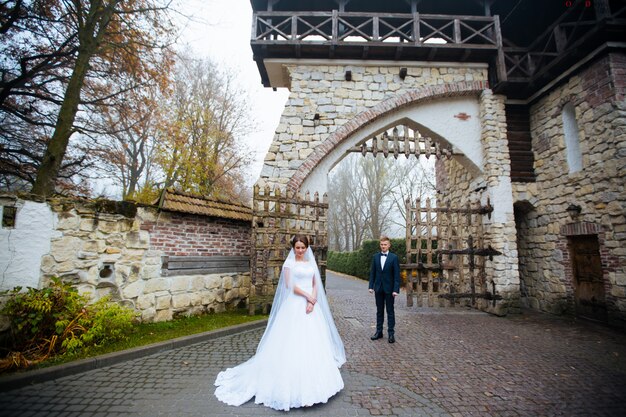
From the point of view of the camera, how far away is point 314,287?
3.63 m

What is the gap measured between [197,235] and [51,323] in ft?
8.83

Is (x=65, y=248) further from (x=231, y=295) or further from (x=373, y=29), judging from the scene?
(x=373, y=29)

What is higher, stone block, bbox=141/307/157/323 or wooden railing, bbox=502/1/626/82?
wooden railing, bbox=502/1/626/82

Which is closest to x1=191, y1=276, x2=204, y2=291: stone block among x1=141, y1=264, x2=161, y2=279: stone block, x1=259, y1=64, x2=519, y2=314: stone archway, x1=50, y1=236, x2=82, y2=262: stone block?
x1=141, y1=264, x2=161, y2=279: stone block

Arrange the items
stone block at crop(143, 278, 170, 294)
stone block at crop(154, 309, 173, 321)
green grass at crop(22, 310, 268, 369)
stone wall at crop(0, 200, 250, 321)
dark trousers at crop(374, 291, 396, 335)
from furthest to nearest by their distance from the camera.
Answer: stone block at crop(154, 309, 173, 321), stone block at crop(143, 278, 170, 294), dark trousers at crop(374, 291, 396, 335), stone wall at crop(0, 200, 250, 321), green grass at crop(22, 310, 268, 369)

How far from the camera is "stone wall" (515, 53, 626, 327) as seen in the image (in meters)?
6.12

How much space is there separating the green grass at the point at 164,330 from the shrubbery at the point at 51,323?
0.14 m

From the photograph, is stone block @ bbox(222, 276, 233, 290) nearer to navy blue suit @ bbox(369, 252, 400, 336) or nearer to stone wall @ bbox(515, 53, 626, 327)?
navy blue suit @ bbox(369, 252, 400, 336)

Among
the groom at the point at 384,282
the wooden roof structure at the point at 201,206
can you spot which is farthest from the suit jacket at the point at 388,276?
the wooden roof structure at the point at 201,206

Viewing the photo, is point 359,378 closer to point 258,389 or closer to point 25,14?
point 258,389

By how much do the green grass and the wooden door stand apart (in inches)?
298

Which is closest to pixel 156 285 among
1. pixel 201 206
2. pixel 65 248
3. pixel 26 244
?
pixel 65 248

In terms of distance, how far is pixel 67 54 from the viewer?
23.1ft

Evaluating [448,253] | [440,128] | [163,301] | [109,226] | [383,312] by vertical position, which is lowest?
[383,312]
